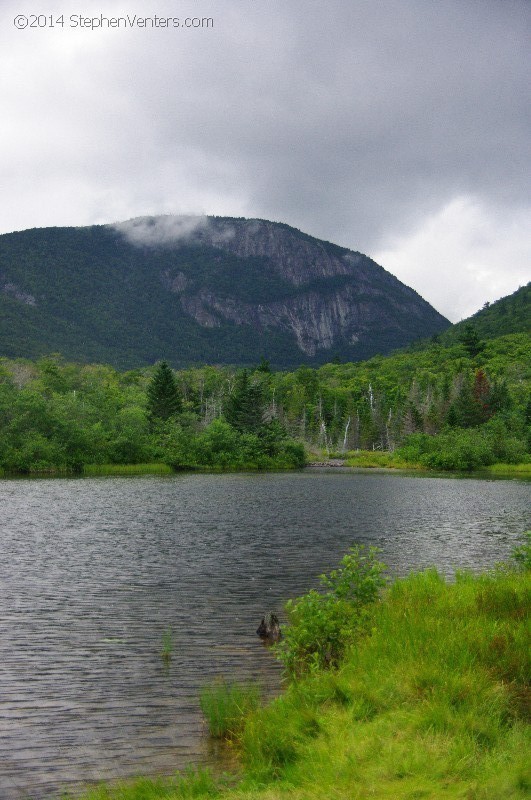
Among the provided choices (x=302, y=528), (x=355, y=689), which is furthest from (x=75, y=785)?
(x=302, y=528)

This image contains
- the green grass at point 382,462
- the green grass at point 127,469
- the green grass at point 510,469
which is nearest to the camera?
the green grass at point 127,469

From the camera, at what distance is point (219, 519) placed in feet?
109

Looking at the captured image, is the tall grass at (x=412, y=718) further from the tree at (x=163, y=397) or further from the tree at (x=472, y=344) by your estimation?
the tree at (x=472, y=344)

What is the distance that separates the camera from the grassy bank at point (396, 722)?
18.0 ft

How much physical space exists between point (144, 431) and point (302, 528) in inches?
2477

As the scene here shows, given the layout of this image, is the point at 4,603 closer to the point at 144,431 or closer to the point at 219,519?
the point at 219,519

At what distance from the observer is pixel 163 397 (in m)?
102

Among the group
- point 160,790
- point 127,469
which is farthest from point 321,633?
point 127,469

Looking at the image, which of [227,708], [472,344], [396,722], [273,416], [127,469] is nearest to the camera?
[396,722]

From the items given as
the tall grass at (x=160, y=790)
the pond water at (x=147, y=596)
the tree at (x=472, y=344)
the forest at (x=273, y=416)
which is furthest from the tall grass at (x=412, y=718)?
the tree at (x=472, y=344)

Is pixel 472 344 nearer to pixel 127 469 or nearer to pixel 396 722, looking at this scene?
pixel 127 469

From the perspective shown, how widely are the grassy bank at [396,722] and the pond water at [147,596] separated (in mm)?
1360

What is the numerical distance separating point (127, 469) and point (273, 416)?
4456cm

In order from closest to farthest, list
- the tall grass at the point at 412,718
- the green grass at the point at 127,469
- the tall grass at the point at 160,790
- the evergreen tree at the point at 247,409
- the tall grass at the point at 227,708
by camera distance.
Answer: the tall grass at the point at 412,718 < the tall grass at the point at 160,790 < the tall grass at the point at 227,708 < the green grass at the point at 127,469 < the evergreen tree at the point at 247,409
